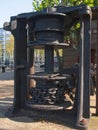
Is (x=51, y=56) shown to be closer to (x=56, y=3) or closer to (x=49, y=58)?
(x=49, y=58)

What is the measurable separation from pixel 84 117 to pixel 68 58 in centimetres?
1882

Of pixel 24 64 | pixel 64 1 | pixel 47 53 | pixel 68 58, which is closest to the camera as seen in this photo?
pixel 47 53

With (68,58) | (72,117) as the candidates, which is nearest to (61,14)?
(72,117)

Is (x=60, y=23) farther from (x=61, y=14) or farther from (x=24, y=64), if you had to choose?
(x=24, y=64)

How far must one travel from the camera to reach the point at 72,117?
8148mm

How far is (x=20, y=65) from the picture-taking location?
8758mm

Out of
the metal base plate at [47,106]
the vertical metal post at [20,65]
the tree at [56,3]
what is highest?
the tree at [56,3]

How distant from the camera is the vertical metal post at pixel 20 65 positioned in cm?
873

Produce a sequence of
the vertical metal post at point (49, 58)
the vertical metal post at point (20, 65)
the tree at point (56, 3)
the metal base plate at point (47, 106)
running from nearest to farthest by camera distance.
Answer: the metal base plate at point (47, 106) < the vertical metal post at point (49, 58) < the vertical metal post at point (20, 65) < the tree at point (56, 3)

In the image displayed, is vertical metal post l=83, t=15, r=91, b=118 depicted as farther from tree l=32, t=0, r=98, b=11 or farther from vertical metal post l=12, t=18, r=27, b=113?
tree l=32, t=0, r=98, b=11

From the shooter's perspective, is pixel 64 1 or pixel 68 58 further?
pixel 68 58

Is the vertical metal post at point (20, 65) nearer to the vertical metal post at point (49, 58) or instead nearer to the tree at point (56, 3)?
the vertical metal post at point (49, 58)

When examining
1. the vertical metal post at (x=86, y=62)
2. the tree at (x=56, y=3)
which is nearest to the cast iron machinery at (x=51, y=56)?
the vertical metal post at (x=86, y=62)

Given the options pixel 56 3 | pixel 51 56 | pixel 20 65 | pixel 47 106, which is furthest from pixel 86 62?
pixel 56 3
